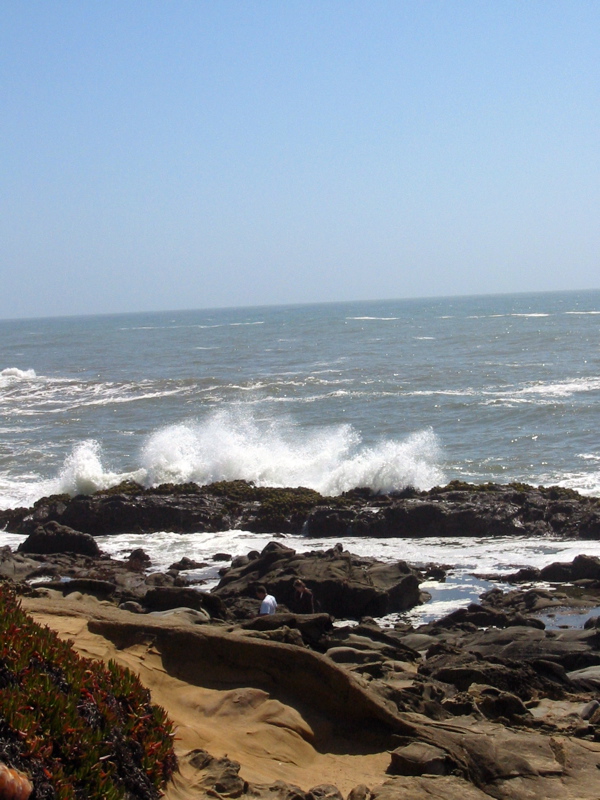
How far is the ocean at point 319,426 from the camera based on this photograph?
25.5 meters

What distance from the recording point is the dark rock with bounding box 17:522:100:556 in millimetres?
19655

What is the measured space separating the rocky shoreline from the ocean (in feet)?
5.26

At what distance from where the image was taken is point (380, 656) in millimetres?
10664

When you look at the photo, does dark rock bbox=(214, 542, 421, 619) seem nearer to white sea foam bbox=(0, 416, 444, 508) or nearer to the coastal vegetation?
white sea foam bbox=(0, 416, 444, 508)

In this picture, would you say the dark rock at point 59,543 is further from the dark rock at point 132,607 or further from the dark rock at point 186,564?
the dark rock at point 132,607

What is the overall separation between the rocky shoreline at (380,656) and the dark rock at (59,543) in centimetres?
4

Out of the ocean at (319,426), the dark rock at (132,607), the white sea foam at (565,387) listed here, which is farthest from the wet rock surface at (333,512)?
the white sea foam at (565,387)

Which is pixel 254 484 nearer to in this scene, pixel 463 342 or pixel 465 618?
pixel 465 618

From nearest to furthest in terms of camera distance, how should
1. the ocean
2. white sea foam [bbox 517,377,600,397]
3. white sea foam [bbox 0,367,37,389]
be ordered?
1. the ocean
2. white sea foam [bbox 517,377,600,397]
3. white sea foam [bbox 0,367,37,389]

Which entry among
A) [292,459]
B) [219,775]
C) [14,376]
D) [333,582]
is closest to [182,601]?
[333,582]

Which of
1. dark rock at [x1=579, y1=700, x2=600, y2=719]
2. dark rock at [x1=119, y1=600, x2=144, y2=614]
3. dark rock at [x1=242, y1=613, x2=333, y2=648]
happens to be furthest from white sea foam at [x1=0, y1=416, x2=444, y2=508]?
dark rock at [x1=579, y1=700, x2=600, y2=719]

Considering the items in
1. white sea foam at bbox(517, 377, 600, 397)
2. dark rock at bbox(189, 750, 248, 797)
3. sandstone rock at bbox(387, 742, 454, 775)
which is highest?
dark rock at bbox(189, 750, 248, 797)

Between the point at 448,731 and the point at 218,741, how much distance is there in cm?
211

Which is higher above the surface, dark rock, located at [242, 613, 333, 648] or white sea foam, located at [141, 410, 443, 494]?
dark rock, located at [242, 613, 333, 648]
